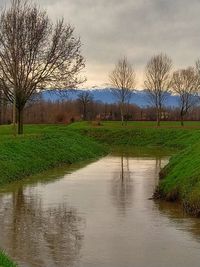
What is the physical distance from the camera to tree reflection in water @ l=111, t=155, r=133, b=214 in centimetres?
1670

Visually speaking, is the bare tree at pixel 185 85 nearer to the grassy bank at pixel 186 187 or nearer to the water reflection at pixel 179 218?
the grassy bank at pixel 186 187

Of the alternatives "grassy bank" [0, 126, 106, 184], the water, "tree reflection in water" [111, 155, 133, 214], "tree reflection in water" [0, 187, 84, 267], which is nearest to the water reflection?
the water

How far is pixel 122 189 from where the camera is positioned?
20125mm

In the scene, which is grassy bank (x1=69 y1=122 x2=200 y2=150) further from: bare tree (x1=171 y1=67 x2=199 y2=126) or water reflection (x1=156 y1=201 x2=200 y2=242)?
water reflection (x1=156 y1=201 x2=200 y2=242)

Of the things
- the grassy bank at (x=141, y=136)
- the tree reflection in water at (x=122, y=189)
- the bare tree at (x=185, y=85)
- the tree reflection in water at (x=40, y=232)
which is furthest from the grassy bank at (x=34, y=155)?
the bare tree at (x=185, y=85)

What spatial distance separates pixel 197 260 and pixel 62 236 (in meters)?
3.34

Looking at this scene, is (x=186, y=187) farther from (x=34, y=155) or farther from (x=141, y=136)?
(x=141, y=136)

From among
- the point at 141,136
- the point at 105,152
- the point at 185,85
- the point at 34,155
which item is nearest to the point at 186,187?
the point at 34,155

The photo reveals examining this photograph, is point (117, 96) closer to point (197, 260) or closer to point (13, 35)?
point (13, 35)

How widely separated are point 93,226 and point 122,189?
703 centimetres

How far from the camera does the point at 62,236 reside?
1200 centimetres

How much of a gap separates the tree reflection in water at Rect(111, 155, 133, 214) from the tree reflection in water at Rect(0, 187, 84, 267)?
183 cm

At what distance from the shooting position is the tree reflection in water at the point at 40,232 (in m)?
10.3

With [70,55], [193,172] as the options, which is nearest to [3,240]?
[193,172]
